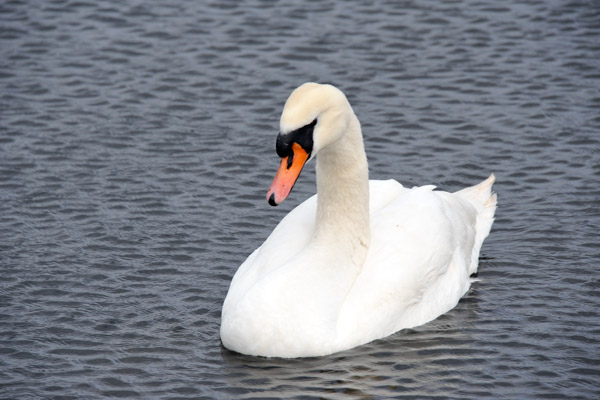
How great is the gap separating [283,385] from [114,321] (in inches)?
79.4

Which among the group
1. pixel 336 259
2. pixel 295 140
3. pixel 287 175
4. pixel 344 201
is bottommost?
pixel 336 259

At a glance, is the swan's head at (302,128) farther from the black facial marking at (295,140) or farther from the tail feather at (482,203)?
the tail feather at (482,203)

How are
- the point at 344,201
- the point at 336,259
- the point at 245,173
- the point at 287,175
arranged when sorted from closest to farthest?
the point at 287,175 < the point at 336,259 < the point at 344,201 < the point at 245,173

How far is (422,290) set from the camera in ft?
34.7

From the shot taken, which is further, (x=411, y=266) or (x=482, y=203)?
(x=482, y=203)

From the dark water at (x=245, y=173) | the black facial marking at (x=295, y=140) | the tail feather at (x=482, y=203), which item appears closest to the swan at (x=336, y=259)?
the black facial marking at (x=295, y=140)

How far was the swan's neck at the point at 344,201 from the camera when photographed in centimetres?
1030

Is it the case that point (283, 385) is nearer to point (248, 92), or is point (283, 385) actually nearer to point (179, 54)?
point (248, 92)

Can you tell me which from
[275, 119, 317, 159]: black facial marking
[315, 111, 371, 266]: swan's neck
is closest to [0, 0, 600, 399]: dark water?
[315, 111, 371, 266]: swan's neck

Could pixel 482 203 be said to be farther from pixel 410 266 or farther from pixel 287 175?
pixel 287 175

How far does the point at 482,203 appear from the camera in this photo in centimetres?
1239

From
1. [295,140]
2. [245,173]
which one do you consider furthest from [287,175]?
[245,173]

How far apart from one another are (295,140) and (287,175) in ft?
0.96

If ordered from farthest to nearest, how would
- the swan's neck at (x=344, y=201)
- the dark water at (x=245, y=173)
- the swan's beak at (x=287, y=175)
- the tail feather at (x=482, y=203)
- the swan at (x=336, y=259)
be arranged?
the tail feather at (x=482, y=203) < the swan's neck at (x=344, y=201) < the dark water at (x=245, y=173) < the swan at (x=336, y=259) < the swan's beak at (x=287, y=175)
